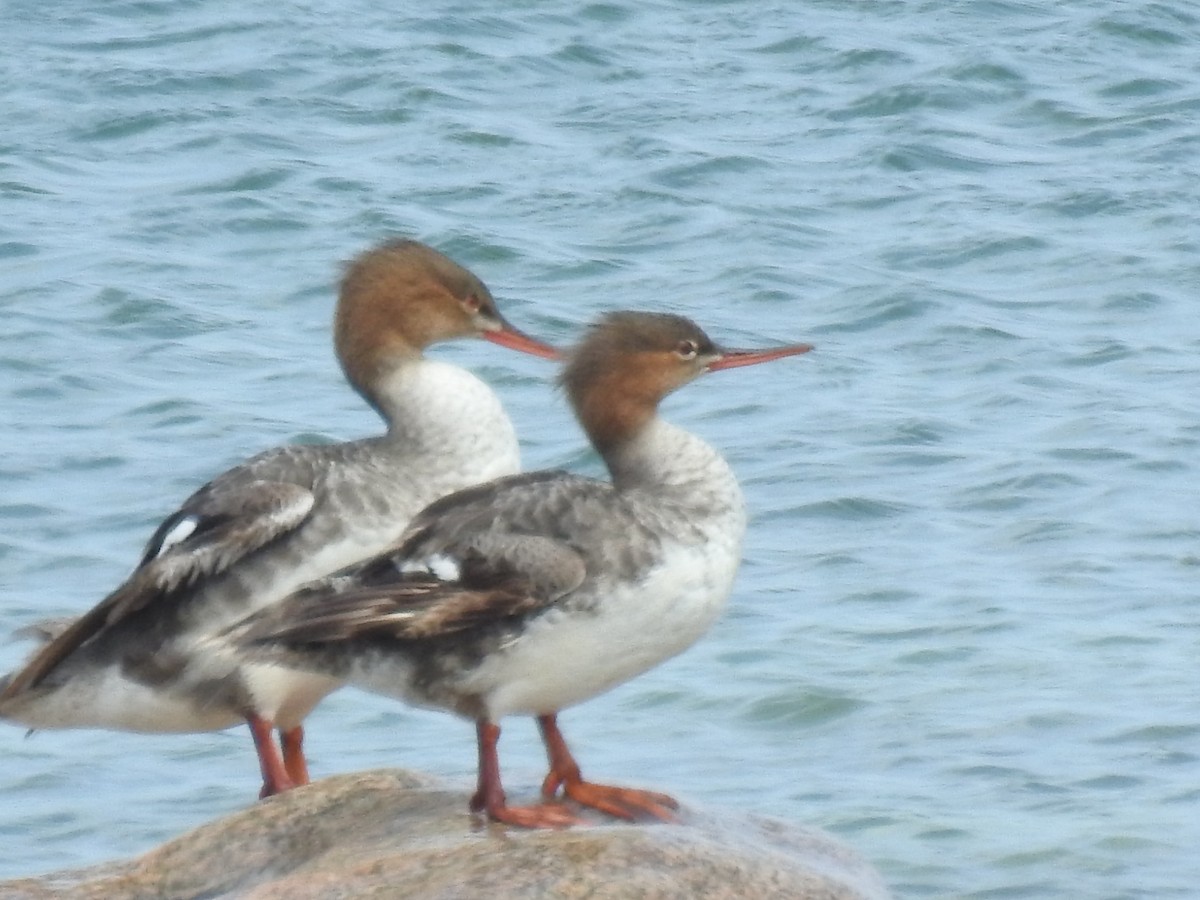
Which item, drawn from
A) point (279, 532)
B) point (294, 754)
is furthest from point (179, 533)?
point (294, 754)

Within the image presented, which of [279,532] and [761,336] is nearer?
[279,532]

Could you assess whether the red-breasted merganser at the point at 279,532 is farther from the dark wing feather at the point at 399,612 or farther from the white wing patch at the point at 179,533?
the dark wing feather at the point at 399,612

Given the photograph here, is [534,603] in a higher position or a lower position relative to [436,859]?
higher

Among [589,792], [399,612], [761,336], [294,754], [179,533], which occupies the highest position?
[399,612]

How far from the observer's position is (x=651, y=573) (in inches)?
213

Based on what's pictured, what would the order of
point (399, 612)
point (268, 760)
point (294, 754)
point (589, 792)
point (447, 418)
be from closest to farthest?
point (399, 612)
point (589, 792)
point (268, 760)
point (447, 418)
point (294, 754)

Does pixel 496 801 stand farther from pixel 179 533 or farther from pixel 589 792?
pixel 179 533

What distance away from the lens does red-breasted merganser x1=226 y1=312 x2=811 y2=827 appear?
539 cm

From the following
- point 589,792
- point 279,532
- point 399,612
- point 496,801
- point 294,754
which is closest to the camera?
point 399,612

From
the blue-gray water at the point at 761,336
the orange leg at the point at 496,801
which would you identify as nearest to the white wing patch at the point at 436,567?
the orange leg at the point at 496,801

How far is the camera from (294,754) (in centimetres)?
662

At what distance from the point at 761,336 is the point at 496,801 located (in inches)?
248

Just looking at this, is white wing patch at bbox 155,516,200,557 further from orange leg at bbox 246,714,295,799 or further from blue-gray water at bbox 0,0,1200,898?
blue-gray water at bbox 0,0,1200,898

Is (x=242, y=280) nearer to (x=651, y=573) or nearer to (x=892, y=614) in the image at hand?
(x=892, y=614)
